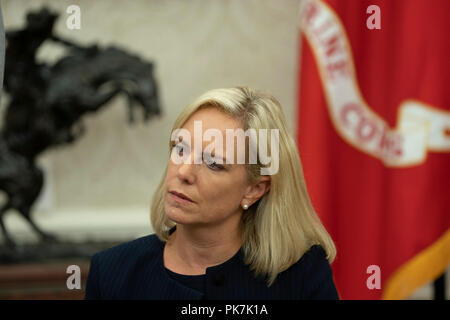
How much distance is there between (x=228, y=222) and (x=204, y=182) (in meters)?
0.18

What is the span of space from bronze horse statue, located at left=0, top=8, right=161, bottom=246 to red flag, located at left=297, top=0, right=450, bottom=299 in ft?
2.66

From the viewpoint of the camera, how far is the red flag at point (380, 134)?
2553mm

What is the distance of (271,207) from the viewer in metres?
1.30

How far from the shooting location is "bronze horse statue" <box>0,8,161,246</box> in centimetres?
254

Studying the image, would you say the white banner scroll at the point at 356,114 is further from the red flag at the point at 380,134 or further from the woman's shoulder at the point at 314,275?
the woman's shoulder at the point at 314,275

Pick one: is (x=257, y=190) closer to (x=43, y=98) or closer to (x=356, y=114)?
(x=356, y=114)

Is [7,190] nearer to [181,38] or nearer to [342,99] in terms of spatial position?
[181,38]

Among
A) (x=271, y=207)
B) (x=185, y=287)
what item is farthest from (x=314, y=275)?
(x=185, y=287)

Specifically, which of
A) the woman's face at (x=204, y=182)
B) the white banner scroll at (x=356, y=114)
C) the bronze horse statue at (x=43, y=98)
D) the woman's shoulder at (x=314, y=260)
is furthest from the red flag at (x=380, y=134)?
the woman's face at (x=204, y=182)

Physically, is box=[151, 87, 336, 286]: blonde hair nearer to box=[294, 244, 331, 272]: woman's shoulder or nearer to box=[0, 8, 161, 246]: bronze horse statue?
box=[294, 244, 331, 272]: woman's shoulder

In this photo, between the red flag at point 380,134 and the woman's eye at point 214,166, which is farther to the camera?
the red flag at point 380,134
